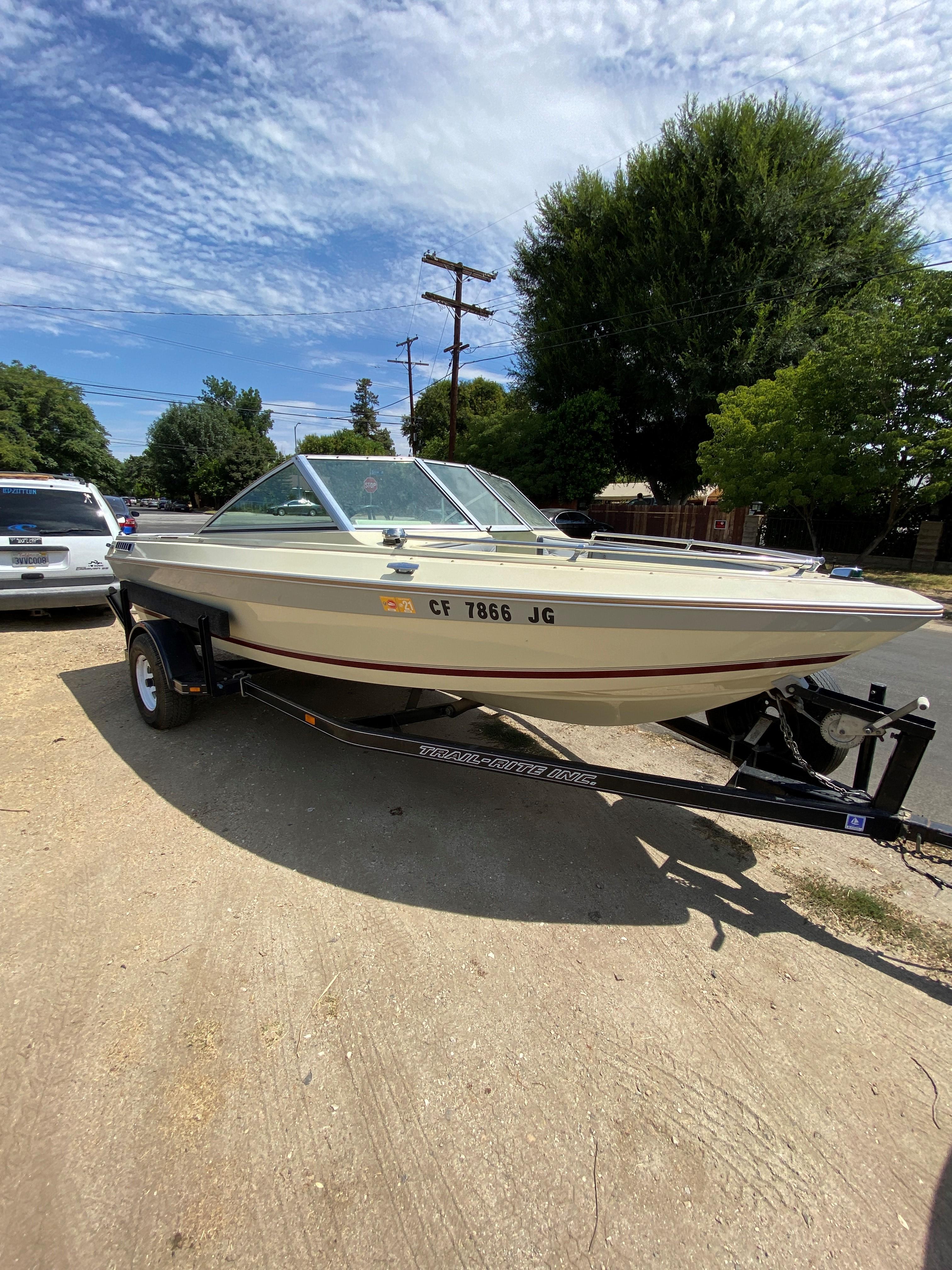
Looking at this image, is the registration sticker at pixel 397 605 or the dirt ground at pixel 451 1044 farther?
the registration sticker at pixel 397 605

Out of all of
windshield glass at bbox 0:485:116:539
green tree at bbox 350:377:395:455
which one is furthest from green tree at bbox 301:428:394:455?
windshield glass at bbox 0:485:116:539

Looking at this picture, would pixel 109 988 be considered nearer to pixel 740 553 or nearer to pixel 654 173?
pixel 740 553

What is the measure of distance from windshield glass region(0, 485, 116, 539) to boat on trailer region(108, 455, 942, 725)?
11.8ft

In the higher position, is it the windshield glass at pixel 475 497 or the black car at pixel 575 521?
the windshield glass at pixel 475 497

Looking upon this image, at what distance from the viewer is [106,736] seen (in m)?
3.91

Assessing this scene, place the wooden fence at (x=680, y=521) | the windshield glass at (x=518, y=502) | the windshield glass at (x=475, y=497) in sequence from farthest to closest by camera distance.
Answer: the wooden fence at (x=680, y=521), the windshield glass at (x=518, y=502), the windshield glass at (x=475, y=497)

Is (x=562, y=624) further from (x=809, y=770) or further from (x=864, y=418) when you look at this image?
(x=864, y=418)

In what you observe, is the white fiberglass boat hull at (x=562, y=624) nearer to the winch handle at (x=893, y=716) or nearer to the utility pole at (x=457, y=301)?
the winch handle at (x=893, y=716)

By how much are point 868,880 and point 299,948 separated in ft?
8.21

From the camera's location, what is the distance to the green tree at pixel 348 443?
178ft

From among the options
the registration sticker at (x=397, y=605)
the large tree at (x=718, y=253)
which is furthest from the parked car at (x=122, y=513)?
the large tree at (x=718, y=253)

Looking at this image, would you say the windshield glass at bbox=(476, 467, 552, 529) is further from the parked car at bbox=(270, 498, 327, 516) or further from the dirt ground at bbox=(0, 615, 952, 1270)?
the dirt ground at bbox=(0, 615, 952, 1270)

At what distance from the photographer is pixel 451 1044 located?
1.79 meters

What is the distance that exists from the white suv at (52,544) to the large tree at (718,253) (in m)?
19.8
